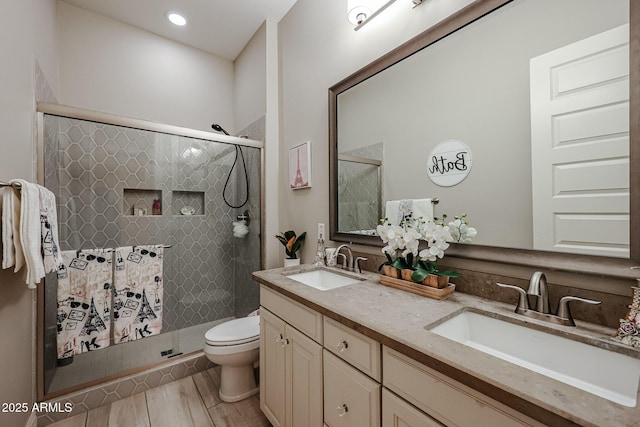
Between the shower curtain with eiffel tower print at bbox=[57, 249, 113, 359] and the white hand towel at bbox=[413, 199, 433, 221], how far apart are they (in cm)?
194

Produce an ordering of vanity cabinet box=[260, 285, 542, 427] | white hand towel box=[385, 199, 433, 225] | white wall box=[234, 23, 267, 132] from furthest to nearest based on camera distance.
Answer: white wall box=[234, 23, 267, 132]
white hand towel box=[385, 199, 433, 225]
vanity cabinet box=[260, 285, 542, 427]

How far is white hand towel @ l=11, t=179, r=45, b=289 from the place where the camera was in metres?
1.19

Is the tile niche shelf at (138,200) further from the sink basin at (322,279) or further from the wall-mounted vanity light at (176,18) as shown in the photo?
the wall-mounted vanity light at (176,18)

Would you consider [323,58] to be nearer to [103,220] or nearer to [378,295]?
[378,295]

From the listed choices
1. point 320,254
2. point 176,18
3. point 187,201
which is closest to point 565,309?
point 320,254

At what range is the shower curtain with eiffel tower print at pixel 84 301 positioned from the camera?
5.40ft

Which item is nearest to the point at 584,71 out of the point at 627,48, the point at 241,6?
the point at 627,48

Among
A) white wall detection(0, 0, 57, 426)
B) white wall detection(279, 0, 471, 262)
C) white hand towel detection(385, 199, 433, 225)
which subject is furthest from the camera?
white wall detection(279, 0, 471, 262)

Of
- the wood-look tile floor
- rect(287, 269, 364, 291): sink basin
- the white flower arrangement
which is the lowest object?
the wood-look tile floor

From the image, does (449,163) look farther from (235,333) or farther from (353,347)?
(235,333)

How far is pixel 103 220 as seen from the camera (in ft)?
6.52

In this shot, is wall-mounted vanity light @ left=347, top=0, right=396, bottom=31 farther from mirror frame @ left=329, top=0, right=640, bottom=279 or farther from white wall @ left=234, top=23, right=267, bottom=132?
white wall @ left=234, top=23, right=267, bottom=132

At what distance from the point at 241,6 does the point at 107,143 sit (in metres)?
1.52

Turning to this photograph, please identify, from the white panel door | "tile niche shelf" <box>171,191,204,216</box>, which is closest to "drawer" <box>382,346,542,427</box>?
the white panel door
